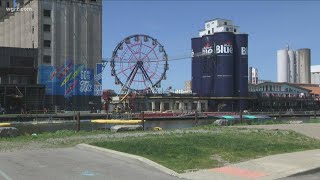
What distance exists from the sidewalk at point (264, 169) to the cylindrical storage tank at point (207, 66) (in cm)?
13435

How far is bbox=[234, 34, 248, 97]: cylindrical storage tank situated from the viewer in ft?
491

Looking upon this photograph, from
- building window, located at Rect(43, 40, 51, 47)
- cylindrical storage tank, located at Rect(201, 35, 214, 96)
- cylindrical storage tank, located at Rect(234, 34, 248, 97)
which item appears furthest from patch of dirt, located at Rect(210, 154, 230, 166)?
cylindrical storage tank, located at Rect(234, 34, 248, 97)

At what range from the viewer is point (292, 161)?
1523 centimetres

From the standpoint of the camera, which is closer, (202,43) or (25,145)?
(25,145)

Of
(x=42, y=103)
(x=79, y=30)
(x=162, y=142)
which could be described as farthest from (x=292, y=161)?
(x=79, y=30)

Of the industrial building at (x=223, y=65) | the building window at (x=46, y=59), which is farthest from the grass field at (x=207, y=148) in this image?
the industrial building at (x=223, y=65)

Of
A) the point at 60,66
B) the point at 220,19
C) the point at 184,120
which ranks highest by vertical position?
the point at 220,19

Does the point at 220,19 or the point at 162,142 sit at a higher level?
the point at 220,19

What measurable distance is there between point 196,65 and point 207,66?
5.58 meters

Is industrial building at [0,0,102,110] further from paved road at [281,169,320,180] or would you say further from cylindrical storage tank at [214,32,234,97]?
paved road at [281,169,320,180]

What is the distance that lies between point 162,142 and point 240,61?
133 m

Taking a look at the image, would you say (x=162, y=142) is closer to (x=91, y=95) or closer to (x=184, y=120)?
(x=184, y=120)

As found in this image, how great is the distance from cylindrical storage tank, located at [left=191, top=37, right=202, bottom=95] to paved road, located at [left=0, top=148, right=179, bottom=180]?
13942 centimetres

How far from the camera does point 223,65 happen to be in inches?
Result: 5812
